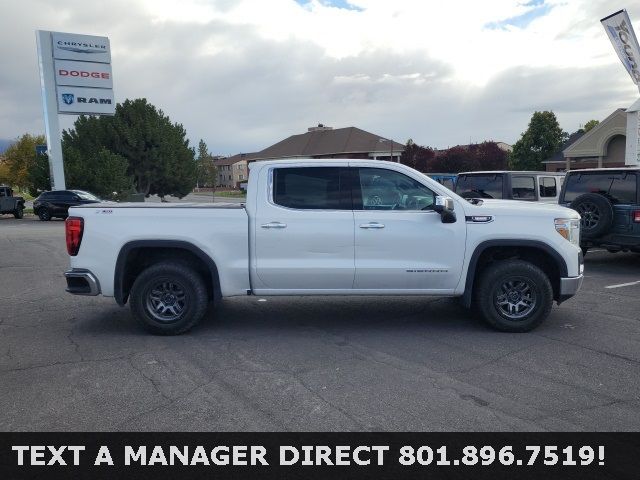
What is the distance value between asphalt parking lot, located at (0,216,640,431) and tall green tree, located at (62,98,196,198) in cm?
3308

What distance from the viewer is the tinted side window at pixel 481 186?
12.3 m

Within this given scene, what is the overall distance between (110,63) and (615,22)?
88.9 ft

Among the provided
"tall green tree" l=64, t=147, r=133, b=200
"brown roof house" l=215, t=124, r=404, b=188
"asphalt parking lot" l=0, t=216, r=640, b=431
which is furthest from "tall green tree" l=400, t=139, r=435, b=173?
"asphalt parking lot" l=0, t=216, r=640, b=431

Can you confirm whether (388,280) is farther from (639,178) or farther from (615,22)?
(615,22)

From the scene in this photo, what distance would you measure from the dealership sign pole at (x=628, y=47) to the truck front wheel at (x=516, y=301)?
14007mm

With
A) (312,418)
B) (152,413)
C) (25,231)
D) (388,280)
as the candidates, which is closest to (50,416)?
(152,413)

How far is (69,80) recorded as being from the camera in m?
30.6

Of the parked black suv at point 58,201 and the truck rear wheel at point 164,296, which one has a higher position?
the parked black suv at point 58,201

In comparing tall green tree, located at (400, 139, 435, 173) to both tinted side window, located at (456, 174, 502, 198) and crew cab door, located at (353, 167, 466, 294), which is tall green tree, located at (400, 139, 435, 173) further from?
crew cab door, located at (353, 167, 466, 294)

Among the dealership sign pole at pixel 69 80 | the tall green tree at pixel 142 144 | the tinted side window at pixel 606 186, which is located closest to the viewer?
the tinted side window at pixel 606 186

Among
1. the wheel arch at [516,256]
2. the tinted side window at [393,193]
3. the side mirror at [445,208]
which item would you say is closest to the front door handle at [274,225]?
the tinted side window at [393,193]

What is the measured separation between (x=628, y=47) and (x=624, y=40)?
0.87ft

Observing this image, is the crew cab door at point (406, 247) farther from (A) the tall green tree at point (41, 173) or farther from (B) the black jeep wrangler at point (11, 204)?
(A) the tall green tree at point (41, 173)

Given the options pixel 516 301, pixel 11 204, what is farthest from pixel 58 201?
pixel 516 301
